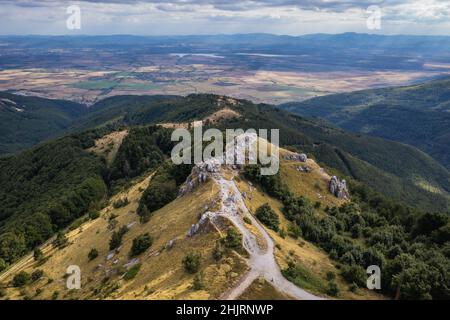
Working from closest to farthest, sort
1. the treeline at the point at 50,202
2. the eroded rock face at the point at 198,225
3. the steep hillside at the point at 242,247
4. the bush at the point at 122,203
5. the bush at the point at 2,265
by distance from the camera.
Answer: the steep hillside at the point at 242,247, the eroded rock face at the point at 198,225, the bush at the point at 2,265, the bush at the point at 122,203, the treeline at the point at 50,202

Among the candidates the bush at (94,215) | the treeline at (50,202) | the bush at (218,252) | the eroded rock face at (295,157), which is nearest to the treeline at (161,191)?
A: the bush at (94,215)

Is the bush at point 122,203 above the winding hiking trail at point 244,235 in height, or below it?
below

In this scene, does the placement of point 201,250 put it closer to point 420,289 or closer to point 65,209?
point 420,289

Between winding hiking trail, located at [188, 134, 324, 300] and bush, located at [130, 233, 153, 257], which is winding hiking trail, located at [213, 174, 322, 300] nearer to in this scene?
winding hiking trail, located at [188, 134, 324, 300]

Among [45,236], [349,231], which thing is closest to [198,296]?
[349,231]

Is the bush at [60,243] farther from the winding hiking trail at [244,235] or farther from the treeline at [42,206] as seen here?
the winding hiking trail at [244,235]

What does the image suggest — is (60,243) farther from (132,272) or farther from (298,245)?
A: (298,245)
